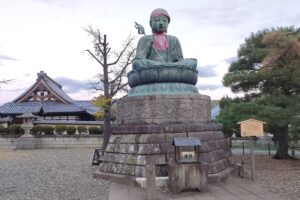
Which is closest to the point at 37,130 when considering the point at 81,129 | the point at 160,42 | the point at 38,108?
the point at 81,129

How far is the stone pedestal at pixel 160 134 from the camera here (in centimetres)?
845

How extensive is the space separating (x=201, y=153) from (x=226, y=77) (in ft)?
22.1

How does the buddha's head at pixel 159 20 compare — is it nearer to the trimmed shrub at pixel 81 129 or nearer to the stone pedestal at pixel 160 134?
the stone pedestal at pixel 160 134

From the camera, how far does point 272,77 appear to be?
13766 millimetres

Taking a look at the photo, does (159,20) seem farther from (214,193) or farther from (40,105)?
(40,105)

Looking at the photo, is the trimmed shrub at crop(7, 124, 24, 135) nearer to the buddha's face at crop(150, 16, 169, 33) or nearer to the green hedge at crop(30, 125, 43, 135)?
the green hedge at crop(30, 125, 43, 135)

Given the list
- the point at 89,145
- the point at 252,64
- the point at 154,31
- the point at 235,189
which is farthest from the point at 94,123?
the point at 235,189

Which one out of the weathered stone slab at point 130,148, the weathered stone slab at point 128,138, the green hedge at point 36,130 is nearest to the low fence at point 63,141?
the green hedge at point 36,130

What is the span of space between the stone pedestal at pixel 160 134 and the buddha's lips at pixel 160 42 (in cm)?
198

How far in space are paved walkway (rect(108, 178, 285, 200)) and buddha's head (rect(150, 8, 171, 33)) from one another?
16.3 ft

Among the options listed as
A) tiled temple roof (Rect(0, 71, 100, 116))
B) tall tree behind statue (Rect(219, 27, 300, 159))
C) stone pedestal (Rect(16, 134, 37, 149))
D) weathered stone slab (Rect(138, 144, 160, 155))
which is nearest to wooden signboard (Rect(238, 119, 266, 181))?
weathered stone slab (Rect(138, 144, 160, 155))

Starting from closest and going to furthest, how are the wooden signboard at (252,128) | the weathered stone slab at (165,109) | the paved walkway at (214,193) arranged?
the paved walkway at (214,193) < the weathered stone slab at (165,109) < the wooden signboard at (252,128)

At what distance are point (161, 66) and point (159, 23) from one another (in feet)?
5.29

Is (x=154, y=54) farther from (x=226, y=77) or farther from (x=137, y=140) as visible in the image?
(x=226, y=77)
